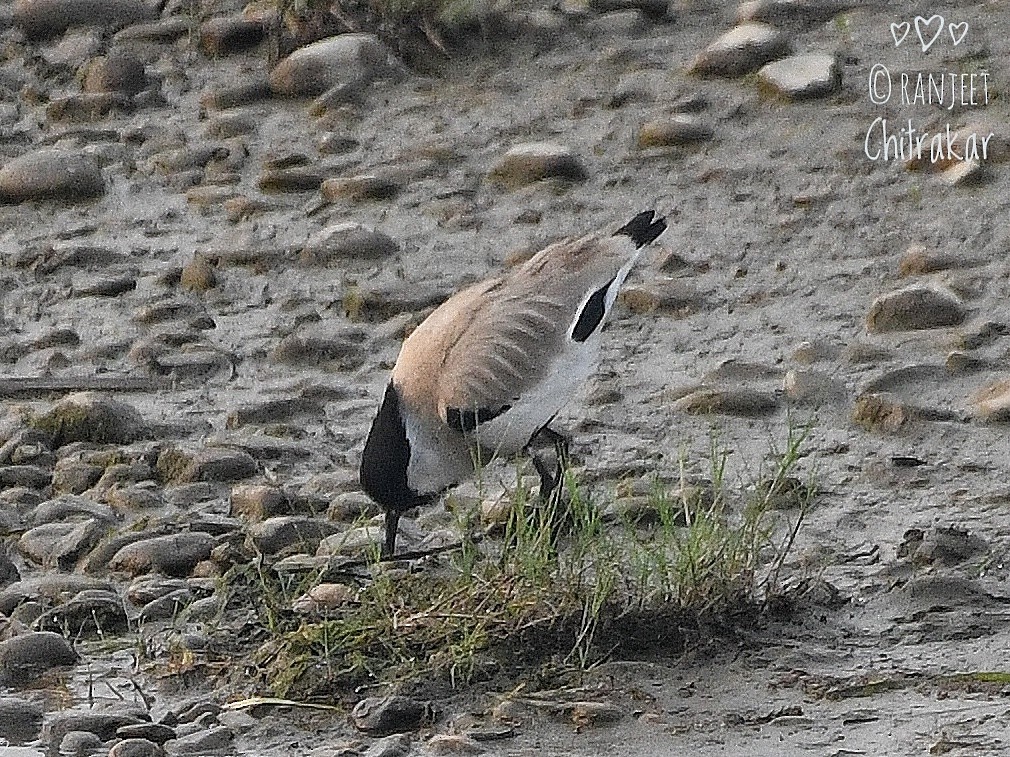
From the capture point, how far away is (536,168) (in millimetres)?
8750

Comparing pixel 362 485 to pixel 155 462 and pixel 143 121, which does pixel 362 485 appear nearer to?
pixel 155 462

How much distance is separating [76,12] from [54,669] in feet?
18.6

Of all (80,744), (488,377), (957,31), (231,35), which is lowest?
(80,744)

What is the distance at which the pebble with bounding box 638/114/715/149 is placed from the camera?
886 cm

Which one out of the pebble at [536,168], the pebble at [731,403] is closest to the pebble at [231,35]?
the pebble at [536,168]

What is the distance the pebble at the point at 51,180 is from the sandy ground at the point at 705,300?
6cm

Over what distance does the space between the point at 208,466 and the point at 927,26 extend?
4169 mm

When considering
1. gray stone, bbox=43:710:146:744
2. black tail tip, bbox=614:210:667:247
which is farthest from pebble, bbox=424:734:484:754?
black tail tip, bbox=614:210:667:247

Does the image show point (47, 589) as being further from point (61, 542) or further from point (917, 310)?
point (917, 310)

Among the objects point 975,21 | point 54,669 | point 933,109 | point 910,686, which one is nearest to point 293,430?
point 54,669

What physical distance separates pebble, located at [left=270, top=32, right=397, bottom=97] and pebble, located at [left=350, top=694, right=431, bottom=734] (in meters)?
4.90

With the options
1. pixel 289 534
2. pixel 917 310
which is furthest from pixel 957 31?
pixel 289 534

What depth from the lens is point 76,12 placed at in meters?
10.6

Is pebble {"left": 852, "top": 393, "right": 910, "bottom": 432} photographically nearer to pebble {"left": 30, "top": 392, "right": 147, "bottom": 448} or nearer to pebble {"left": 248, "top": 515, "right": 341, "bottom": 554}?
pebble {"left": 248, "top": 515, "right": 341, "bottom": 554}
